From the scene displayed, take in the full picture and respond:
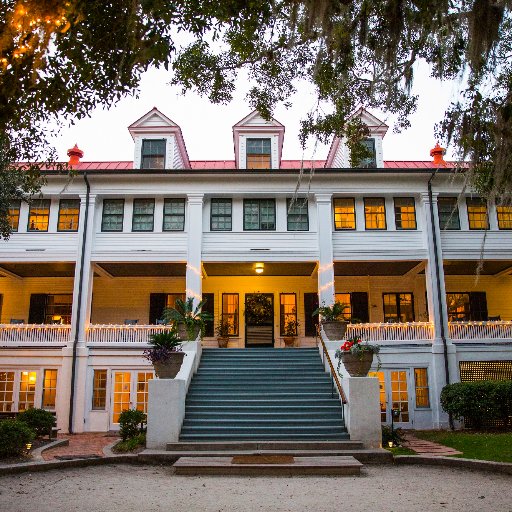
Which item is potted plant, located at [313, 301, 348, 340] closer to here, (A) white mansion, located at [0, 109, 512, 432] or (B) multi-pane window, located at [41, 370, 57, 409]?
(A) white mansion, located at [0, 109, 512, 432]

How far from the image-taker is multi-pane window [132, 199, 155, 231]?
19.8 meters

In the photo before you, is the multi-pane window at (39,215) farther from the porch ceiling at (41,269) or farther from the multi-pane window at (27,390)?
the multi-pane window at (27,390)

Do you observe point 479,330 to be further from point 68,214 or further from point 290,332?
point 68,214

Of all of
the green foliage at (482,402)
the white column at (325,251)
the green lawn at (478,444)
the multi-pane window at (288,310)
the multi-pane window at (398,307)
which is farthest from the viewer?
the multi-pane window at (398,307)

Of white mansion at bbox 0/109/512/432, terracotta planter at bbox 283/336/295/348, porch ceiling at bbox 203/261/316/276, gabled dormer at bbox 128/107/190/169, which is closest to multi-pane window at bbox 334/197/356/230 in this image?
white mansion at bbox 0/109/512/432

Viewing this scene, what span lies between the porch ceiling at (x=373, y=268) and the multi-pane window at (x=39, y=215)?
10737mm

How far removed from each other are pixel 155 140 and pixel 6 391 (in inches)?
409

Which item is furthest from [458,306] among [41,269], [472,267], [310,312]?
[41,269]

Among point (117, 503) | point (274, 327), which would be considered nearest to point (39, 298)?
point (274, 327)

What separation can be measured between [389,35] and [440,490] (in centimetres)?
657

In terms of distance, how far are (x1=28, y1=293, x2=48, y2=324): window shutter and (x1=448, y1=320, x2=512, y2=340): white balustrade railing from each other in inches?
610

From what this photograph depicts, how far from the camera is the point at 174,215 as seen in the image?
1988 centimetres

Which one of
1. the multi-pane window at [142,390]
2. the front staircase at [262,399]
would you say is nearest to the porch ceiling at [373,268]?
the front staircase at [262,399]

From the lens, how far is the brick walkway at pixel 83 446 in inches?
457
